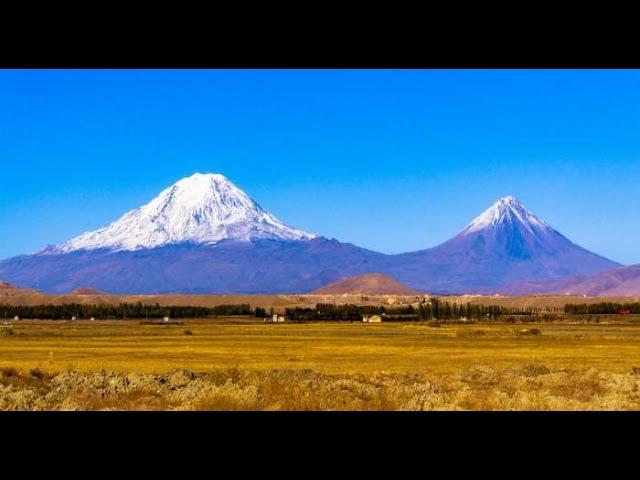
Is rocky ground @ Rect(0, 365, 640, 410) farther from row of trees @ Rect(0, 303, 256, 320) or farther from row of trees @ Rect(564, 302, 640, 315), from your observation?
row of trees @ Rect(564, 302, 640, 315)

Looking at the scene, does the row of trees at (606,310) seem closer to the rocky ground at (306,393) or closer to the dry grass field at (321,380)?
the dry grass field at (321,380)

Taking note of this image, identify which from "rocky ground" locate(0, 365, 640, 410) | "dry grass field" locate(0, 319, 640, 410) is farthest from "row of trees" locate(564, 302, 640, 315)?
"rocky ground" locate(0, 365, 640, 410)

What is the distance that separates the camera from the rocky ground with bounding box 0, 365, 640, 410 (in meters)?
18.8

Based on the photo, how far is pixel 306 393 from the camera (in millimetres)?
20156

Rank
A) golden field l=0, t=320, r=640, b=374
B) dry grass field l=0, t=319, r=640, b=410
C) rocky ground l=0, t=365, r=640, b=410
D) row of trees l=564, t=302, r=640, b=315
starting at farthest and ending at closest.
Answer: row of trees l=564, t=302, r=640, b=315
golden field l=0, t=320, r=640, b=374
dry grass field l=0, t=319, r=640, b=410
rocky ground l=0, t=365, r=640, b=410

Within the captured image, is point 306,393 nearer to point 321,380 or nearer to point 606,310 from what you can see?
point 321,380

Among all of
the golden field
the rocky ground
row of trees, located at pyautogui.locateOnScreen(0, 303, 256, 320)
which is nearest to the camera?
the rocky ground
